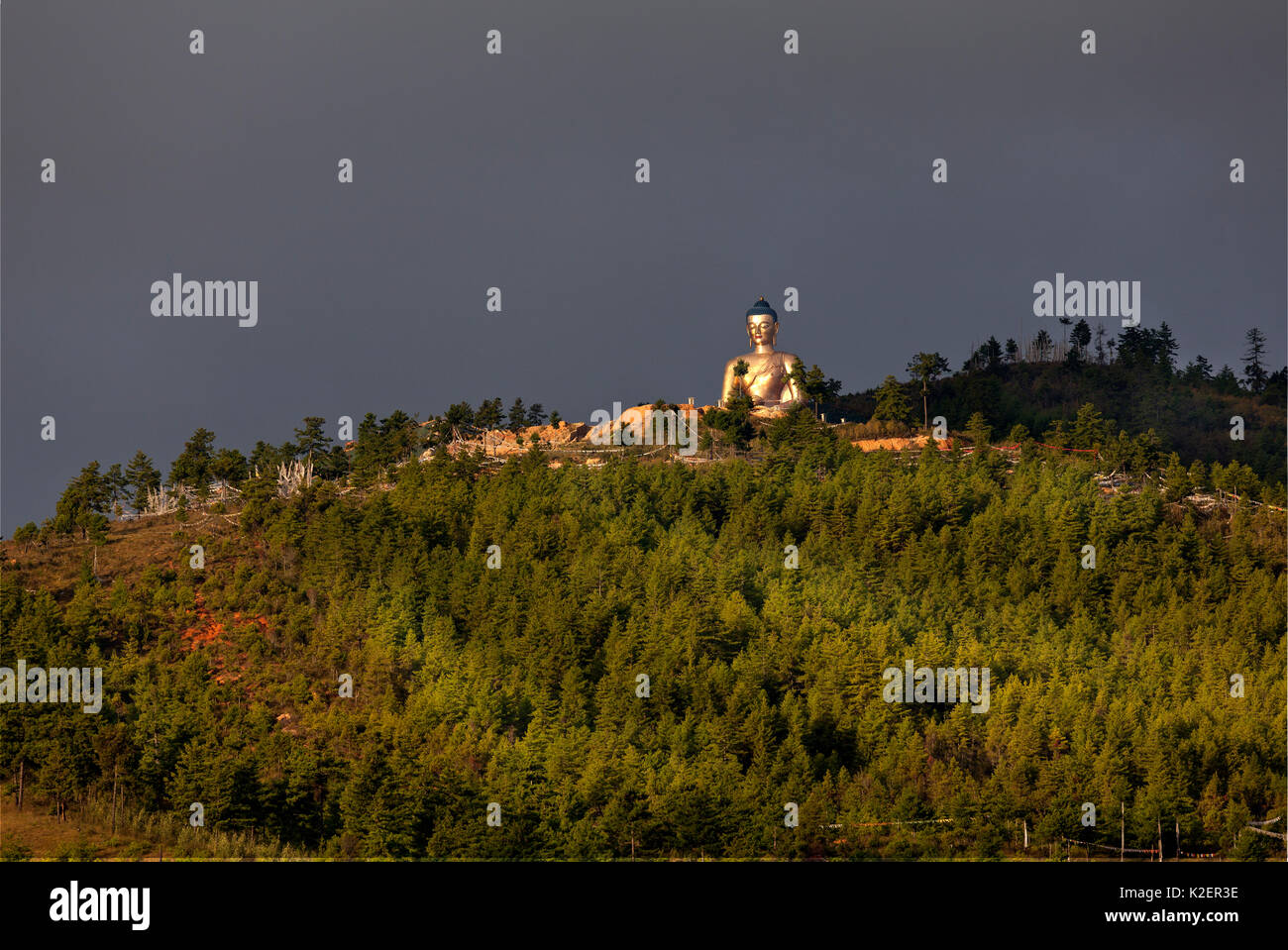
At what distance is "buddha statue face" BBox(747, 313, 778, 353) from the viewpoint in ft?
212

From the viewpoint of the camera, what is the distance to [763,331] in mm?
64625

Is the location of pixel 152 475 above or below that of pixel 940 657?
above

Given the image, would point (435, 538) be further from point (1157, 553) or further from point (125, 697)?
point (1157, 553)

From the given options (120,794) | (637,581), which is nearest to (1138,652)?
(637,581)

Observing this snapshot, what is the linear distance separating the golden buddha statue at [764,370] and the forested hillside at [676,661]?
1116 cm

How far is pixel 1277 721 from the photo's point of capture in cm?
3838

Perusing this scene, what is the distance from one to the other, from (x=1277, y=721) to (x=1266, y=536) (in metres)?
9.86

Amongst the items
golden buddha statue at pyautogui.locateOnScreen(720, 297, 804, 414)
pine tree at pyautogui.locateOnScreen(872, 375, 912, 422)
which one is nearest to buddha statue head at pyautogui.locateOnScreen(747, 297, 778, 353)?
golden buddha statue at pyautogui.locateOnScreen(720, 297, 804, 414)

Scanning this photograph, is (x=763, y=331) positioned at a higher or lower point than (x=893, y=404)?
higher

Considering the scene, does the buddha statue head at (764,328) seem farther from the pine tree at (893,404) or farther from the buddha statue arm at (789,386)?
the pine tree at (893,404)

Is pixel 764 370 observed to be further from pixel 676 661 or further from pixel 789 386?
pixel 676 661

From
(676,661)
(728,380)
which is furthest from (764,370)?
(676,661)

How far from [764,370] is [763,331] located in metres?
1.97
